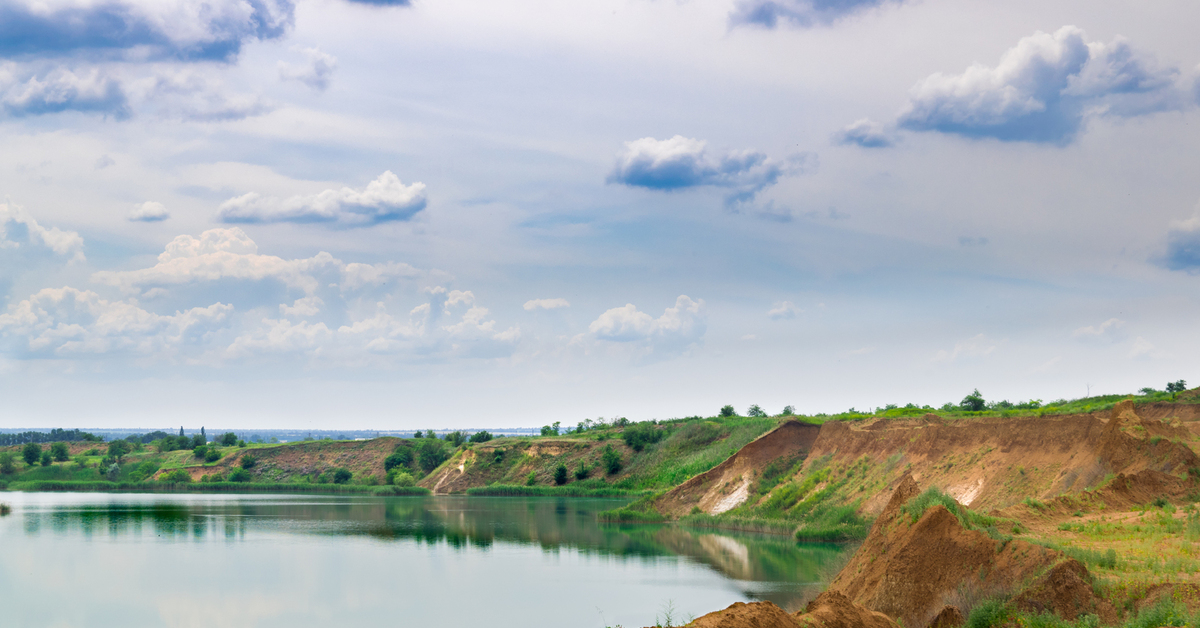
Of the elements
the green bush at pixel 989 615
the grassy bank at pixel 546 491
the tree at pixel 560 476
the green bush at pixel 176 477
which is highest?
the green bush at pixel 989 615

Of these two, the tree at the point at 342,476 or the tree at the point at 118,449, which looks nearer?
the tree at the point at 342,476

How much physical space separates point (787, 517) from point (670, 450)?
127ft

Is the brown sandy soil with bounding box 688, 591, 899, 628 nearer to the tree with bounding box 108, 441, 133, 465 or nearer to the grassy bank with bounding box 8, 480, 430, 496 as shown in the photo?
the grassy bank with bounding box 8, 480, 430, 496

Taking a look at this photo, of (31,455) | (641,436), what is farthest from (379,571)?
(31,455)

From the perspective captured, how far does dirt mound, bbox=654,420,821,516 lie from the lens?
207ft

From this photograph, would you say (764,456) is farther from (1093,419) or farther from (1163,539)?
(1163,539)

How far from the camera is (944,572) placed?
21.2 metres

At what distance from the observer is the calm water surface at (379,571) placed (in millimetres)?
29531

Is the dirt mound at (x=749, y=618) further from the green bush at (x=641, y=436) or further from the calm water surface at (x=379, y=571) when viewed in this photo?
the green bush at (x=641, y=436)

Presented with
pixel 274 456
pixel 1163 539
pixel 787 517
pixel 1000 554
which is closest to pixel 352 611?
pixel 1000 554

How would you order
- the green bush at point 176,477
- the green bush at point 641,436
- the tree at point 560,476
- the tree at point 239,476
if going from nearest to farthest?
1. the tree at point 560,476
2. the green bush at point 641,436
3. the green bush at point 176,477
4. the tree at point 239,476

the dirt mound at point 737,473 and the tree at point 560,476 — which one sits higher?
the dirt mound at point 737,473

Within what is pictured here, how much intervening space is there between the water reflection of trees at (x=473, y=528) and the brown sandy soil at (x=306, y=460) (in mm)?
31389

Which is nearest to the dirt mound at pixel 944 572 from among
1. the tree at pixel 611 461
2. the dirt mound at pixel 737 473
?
the dirt mound at pixel 737 473
